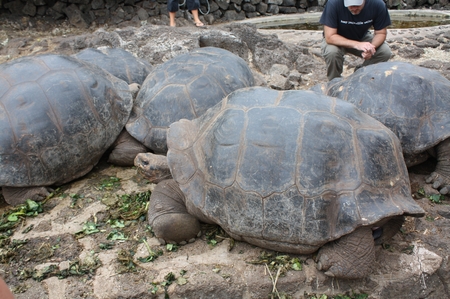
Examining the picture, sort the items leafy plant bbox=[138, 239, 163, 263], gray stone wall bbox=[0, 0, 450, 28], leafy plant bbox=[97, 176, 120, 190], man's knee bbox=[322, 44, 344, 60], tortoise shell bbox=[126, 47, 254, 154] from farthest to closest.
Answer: gray stone wall bbox=[0, 0, 450, 28] → man's knee bbox=[322, 44, 344, 60] → tortoise shell bbox=[126, 47, 254, 154] → leafy plant bbox=[97, 176, 120, 190] → leafy plant bbox=[138, 239, 163, 263]

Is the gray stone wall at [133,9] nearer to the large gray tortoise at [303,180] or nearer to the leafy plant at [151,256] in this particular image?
the large gray tortoise at [303,180]

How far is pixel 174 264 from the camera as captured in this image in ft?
8.30

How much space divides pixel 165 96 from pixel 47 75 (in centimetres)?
96

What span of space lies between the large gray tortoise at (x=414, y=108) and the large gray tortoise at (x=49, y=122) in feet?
6.88

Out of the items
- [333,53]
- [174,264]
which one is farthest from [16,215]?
[333,53]

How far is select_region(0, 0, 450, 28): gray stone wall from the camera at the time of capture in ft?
31.2

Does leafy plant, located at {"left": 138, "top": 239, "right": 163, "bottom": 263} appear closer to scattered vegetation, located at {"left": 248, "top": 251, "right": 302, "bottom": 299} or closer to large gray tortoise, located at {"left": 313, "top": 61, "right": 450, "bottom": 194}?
scattered vegetation, located at {"left": 248, "top": 251, "right": 302, "bottom": 299}

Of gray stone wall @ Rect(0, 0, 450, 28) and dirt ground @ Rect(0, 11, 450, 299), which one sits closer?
dirt ground @ Rect(0, 11, 450, 299)

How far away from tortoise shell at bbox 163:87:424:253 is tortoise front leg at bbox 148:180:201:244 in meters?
0.21

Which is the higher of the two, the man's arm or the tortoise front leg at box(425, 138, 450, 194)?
the man's arm

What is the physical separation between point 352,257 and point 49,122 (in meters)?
2.37

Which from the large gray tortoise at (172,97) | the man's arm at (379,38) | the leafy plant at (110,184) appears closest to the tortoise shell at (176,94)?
the large gray tortoise at (172,97)

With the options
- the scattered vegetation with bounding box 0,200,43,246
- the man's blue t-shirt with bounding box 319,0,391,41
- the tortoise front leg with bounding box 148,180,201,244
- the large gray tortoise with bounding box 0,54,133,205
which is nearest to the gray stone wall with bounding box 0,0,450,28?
the man's blue t-shirt with bounding box 319,0,391,41

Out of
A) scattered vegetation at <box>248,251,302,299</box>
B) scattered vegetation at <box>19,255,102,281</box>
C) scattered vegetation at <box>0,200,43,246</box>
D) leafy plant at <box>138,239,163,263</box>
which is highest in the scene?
scattered vegetation at <box>0,200,43,246</box>
